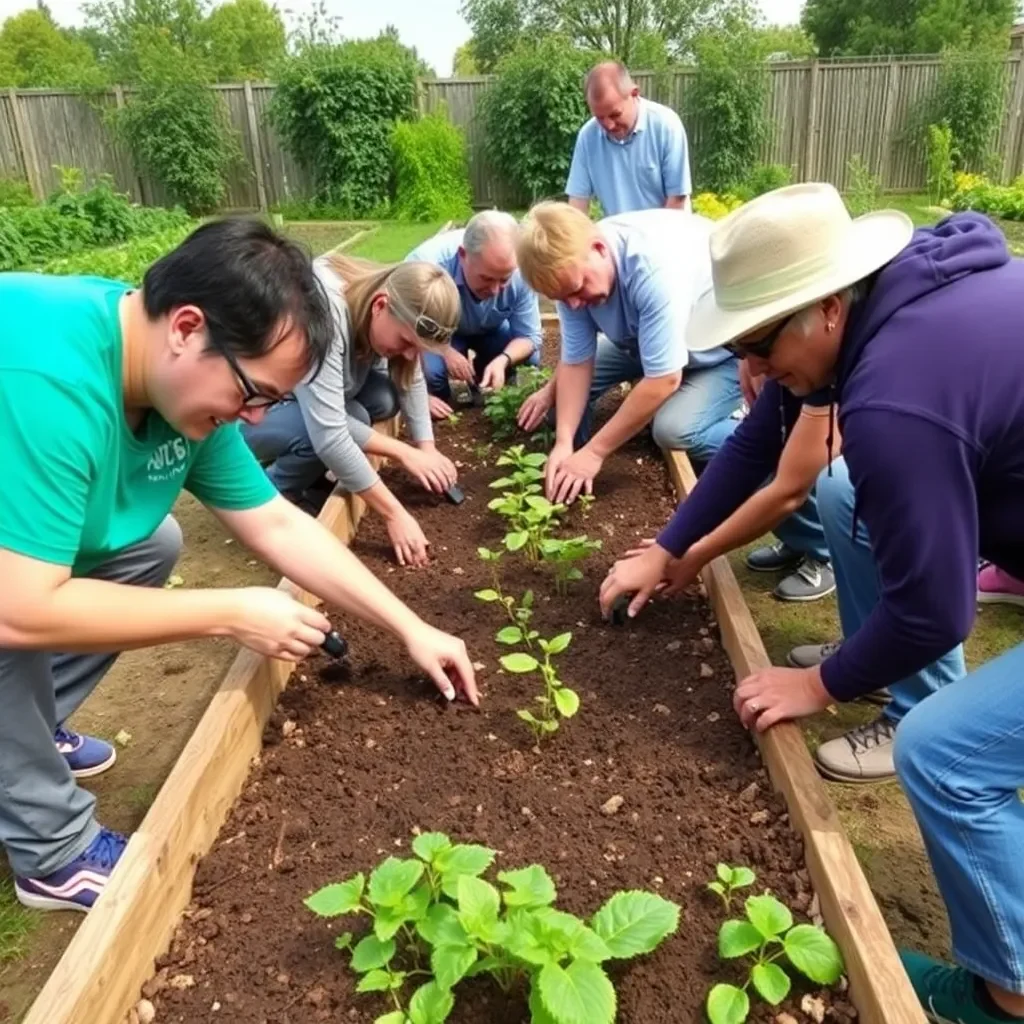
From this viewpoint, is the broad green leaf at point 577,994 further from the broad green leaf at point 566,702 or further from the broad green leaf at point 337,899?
the broad green leaf at point 566,702

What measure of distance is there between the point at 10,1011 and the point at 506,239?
3.55 m

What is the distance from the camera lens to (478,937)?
153cm

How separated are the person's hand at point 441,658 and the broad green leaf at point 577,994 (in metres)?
1.08

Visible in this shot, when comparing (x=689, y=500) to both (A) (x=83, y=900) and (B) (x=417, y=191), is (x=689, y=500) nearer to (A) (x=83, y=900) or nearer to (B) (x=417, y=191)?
(A) (x=83, y=900)

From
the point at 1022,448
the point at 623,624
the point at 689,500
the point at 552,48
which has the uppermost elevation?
the point at 552,48

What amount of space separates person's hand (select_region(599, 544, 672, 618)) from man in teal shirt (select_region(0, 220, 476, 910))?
1058mm

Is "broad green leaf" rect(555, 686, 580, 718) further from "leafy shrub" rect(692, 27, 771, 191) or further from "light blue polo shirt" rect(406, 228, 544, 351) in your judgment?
"leafy shrub" rect(692, 27, 771, 191)

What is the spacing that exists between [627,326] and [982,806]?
270 centimetres

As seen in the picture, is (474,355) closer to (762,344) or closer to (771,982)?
(762,344)

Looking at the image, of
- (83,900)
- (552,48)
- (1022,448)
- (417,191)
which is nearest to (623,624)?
(1022,448)

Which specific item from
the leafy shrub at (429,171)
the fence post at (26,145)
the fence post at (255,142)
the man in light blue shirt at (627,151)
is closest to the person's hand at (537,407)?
the man in light blue shirt at (627,151)

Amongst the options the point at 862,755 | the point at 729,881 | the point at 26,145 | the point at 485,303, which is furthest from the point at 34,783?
the point at 26,145

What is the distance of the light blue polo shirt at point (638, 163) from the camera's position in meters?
5.92

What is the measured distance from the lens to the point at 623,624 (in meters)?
2.96
